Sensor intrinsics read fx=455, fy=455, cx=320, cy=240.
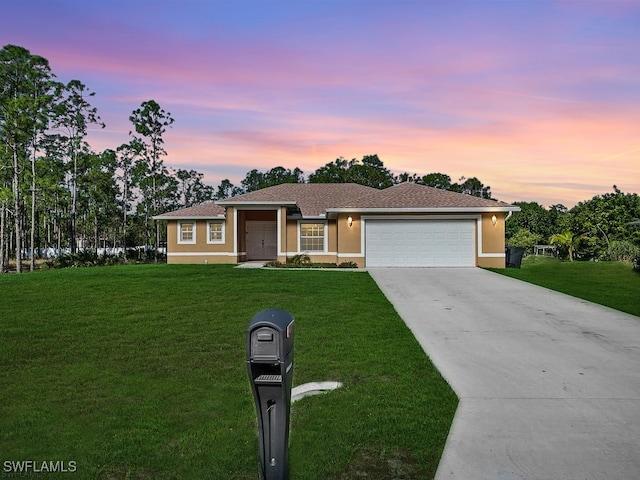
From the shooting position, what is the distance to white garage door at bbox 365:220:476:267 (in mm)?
19828

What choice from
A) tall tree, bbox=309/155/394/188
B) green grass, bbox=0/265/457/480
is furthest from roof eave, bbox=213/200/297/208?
tall tree, bbox=309/155/394/188

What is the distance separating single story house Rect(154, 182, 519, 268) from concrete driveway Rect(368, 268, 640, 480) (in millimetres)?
8995

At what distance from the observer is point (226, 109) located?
18766 millimetres

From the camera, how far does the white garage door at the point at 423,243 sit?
19828 mm

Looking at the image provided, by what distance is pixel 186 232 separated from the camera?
24.9 metres

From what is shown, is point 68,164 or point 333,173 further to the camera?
point 333,173

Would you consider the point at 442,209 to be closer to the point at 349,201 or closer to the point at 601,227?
the point at 349,201

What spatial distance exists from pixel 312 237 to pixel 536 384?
60.2 feet

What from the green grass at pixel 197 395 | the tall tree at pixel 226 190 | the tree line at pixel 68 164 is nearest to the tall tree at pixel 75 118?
the tree line at pixel 68 164

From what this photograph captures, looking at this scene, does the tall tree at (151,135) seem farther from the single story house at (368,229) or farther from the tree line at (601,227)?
the tree line at (601,227)

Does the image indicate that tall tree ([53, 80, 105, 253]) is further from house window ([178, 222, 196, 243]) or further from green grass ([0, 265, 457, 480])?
green grass ([0, 265, 457, 480])

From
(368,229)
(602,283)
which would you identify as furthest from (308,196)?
(602,283)

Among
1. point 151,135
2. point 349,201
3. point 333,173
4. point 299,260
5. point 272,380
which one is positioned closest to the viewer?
point 272,380

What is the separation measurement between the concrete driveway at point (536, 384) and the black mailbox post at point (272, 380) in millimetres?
1188
